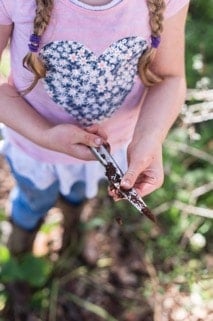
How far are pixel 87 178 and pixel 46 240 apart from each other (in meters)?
0.40

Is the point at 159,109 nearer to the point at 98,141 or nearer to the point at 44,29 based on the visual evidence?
the point at 98,141

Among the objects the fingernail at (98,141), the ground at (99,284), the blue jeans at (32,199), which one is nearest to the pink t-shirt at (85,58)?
the fingernail at (98,141)

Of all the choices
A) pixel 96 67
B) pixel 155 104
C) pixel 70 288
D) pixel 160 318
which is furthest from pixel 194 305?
pixel 96 67

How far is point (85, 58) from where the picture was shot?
109 cm

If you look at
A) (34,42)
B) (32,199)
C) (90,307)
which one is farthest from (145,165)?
(90,307)

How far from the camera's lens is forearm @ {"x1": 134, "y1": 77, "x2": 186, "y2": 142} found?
3.90ft

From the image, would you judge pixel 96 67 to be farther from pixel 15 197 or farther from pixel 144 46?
pixel 15 197

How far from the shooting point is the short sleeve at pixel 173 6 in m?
1.07

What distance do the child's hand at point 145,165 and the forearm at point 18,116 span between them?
0.17 meters

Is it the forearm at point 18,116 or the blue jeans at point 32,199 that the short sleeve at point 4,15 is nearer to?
the forearm at point 18,116

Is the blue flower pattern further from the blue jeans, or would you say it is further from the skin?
the blue jeans

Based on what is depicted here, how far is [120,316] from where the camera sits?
5.66ft

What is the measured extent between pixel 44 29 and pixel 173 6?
22cm

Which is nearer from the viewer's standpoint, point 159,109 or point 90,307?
point 159,109
